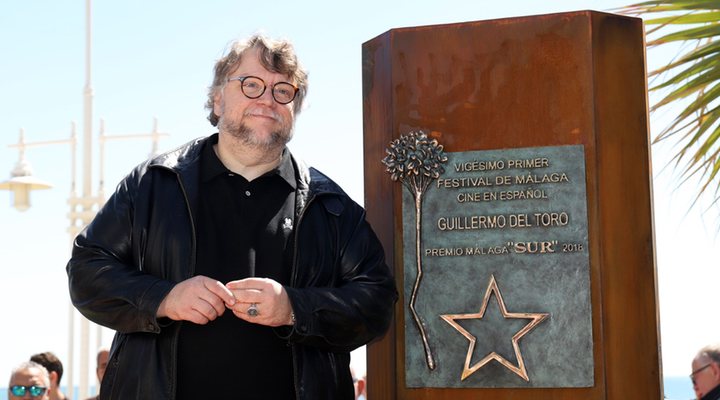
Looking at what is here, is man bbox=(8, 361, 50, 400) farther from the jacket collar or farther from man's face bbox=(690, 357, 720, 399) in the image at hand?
man's face bbox=(690, 357, 720, 399)

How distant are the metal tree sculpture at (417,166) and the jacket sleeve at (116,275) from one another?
1.28 metres

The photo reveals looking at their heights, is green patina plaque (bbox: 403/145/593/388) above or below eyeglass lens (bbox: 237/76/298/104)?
below

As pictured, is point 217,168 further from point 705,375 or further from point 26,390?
point 26,390

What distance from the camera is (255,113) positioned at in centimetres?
388

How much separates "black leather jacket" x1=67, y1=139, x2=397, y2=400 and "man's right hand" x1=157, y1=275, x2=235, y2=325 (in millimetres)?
77

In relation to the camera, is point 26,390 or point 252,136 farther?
point 26,390

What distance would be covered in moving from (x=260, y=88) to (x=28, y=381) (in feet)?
15.8

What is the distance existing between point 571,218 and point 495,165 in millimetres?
394

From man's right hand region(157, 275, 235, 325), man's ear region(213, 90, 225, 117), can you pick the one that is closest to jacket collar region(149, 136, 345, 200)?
man's ear region(213, 90, 225, 117)

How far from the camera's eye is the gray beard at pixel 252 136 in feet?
12.8

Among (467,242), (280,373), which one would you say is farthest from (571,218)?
(280,373)

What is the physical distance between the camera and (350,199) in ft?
13.5

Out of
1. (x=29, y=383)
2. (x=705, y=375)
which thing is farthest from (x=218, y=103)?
(x=29, y=383)

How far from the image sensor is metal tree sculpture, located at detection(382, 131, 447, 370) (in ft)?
15.0
